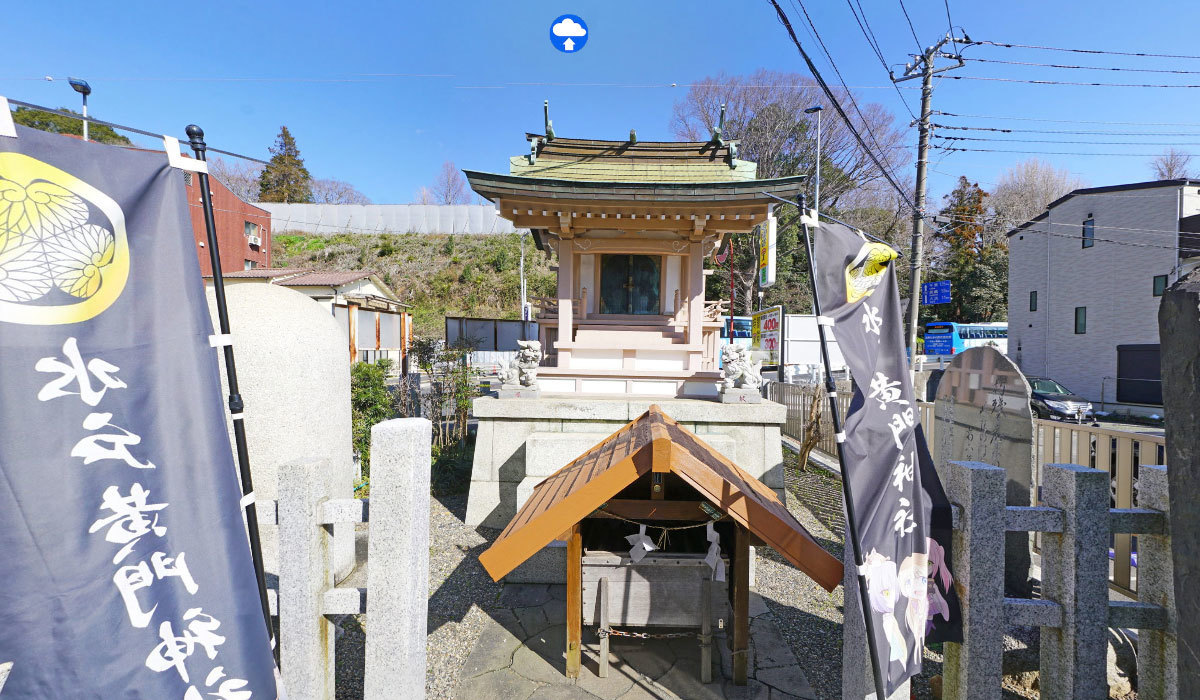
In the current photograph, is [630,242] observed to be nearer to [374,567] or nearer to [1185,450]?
[374,567]

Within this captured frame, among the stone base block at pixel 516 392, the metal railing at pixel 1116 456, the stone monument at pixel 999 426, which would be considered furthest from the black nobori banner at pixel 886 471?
the stone base block at pixel 516 392

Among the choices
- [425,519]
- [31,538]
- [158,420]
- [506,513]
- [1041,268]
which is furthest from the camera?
[1041,268]

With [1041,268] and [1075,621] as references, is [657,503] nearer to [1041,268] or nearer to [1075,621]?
[1075,621]

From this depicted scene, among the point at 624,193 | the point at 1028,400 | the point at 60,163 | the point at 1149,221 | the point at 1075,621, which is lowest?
the point at 1075,621

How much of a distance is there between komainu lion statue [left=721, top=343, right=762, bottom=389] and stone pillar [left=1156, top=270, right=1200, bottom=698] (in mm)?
5567

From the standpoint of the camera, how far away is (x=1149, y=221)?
17719mm

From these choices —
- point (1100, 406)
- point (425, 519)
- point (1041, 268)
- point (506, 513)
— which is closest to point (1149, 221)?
point (1041, 268)

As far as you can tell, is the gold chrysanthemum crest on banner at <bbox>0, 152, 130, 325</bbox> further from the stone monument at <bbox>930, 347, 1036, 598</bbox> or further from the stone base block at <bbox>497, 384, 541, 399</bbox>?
the stone base block at <bbox>497, 384, 541, 399</bbox>

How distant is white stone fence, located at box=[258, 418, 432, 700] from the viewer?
8.66 ft

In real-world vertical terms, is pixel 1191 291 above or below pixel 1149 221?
below

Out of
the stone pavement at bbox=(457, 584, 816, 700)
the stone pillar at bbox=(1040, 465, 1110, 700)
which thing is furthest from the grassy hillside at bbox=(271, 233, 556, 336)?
the stone pillar at bbox=(1040, 465, 1110, 700)

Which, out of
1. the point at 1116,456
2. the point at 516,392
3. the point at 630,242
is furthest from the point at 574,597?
the point at 630,242

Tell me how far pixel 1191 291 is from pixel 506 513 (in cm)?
698

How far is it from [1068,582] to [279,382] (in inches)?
233
